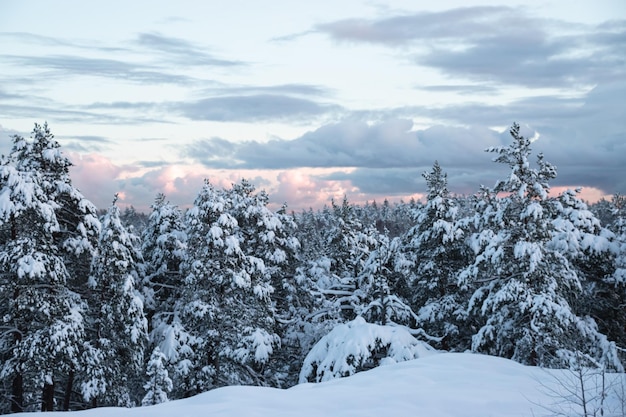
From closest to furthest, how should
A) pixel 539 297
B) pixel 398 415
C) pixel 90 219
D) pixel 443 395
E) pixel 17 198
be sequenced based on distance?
pixel 398 415 → pixel 443 395 → pixel 17 198 → pixel 539 297 → pixel 90 219

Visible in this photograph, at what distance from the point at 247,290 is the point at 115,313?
6.67 m

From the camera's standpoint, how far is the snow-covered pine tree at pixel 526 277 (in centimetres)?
1994

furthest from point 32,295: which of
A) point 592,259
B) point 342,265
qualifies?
point 342,265

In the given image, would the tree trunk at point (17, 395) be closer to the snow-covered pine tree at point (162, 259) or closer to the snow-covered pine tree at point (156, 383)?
the snow-covered pine tree at point (156, 383)

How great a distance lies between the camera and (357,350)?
20031 mm

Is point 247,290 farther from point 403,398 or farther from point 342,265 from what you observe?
point 403,398

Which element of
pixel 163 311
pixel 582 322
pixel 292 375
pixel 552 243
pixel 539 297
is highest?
pixel 552 243

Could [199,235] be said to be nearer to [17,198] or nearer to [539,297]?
[17,198]

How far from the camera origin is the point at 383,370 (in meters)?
12.6

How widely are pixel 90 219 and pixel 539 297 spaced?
18126mm

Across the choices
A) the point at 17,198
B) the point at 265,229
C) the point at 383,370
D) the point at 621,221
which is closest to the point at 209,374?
the point at 265,229

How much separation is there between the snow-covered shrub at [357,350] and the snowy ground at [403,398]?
315 inches

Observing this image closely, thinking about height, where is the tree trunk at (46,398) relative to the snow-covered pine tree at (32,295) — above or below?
below

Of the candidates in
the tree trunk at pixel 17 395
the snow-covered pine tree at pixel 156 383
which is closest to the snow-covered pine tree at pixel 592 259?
the snow-covered pine tree at pixel 156 383
